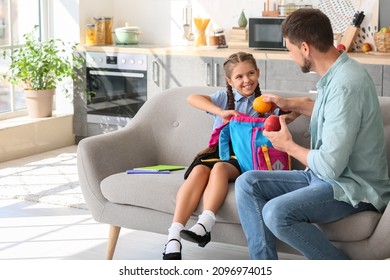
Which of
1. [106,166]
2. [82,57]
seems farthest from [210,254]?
[82,57]

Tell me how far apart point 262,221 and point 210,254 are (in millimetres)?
844

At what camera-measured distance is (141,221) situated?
3.88 meters

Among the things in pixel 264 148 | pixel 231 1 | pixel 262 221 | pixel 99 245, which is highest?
pixel 231 1

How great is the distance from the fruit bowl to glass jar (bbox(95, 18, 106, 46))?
2.26m

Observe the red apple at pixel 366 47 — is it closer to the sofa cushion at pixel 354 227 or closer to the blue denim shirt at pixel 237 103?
the blue denim shirt at pixel 237 103

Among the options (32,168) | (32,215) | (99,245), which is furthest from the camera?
(32,168)

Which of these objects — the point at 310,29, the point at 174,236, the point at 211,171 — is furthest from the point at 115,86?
the point at 310,29

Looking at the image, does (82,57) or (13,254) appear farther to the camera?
(82,57)

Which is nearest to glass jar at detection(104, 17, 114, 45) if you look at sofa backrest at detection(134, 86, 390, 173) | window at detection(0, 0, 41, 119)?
window at detection(0, 0, 41, 119)

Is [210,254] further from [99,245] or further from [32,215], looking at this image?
[32,215]

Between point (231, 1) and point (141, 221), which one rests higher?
point (231, 1)

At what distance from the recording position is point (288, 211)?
3.25m

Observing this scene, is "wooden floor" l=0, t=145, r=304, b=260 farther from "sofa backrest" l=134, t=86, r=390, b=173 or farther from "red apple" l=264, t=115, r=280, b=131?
"red apple" l=264, t=115, r=280, b=131

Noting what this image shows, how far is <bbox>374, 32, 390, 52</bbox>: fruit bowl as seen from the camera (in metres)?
5.91
